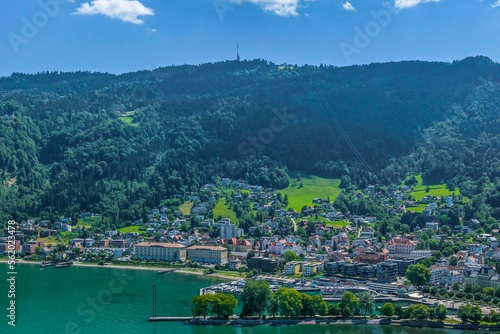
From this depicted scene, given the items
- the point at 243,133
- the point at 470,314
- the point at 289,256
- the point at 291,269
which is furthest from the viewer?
the point at 243,133

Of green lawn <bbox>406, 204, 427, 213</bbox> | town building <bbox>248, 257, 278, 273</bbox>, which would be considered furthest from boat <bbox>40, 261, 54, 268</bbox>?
green lawn <bbox>406, 204, 427, 213</bbox>

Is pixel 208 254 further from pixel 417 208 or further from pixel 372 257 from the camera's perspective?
pixel 417 208

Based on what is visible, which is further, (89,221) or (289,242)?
(89,221)

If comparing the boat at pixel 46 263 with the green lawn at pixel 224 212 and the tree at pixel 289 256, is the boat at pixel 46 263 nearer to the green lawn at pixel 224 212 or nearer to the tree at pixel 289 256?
the tree at pixel 289 256

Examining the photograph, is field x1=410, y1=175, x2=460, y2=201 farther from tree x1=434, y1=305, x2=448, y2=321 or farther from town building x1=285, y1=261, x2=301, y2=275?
tree x1=434, y1=305, x2=448, y2=321

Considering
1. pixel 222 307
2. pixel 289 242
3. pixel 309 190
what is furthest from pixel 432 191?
pixel 222 307

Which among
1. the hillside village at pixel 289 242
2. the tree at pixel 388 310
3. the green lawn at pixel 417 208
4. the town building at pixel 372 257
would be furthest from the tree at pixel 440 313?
the green lawn at pixel 417 208

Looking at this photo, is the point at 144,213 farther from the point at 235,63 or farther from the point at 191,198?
the point at 235,63

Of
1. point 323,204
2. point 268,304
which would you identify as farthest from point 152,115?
point 268,304
